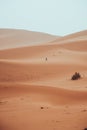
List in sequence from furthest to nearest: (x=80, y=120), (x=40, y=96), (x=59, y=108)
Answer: (x=40, y=96)
(x=59, y=108)
(x=80, y=120)

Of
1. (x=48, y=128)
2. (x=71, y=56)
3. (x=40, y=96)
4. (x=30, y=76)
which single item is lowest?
(x=48, y=128)

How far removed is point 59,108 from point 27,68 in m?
4.65

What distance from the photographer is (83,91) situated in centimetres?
643

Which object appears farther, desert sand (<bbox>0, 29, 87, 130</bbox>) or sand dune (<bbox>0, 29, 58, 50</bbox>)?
sand dune (<bbox>0, 29, 58, 50</bbox>)

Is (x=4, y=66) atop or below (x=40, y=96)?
atop

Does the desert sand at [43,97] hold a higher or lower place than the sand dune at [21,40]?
lower

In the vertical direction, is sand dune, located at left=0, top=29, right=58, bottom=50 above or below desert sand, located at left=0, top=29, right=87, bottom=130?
above

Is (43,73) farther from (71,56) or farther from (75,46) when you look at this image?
(75,46)

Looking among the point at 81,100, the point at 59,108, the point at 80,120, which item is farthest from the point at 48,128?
the point at 81,100

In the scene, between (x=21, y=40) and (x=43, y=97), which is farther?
(x=21, y=40)

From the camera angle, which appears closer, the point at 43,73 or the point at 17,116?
the point at 17,116

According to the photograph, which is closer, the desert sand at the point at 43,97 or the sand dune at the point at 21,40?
the desert sand at the point at 43,97

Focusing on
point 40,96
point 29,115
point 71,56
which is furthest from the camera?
point 71,56

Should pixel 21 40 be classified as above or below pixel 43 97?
above
